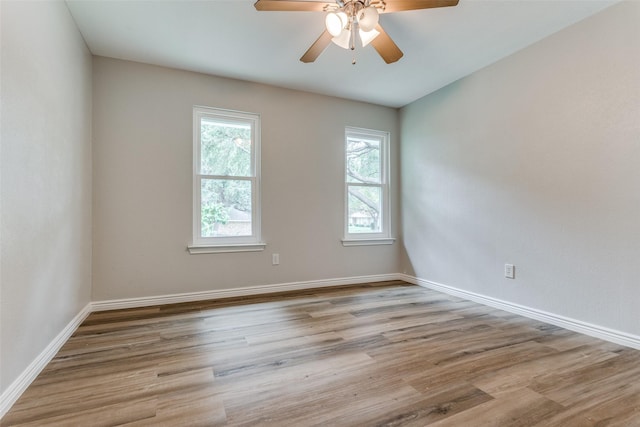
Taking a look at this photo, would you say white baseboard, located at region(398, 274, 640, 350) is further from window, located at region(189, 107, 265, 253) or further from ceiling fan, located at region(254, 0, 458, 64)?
ceiling fan, located at region(254, 0, 458, 64)

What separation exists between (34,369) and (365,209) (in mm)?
3370

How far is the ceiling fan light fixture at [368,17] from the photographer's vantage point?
1.73 meters

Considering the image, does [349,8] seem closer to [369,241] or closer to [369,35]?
[369,35]

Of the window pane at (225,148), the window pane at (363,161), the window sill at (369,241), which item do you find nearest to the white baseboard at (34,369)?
the window pane at (225,148)

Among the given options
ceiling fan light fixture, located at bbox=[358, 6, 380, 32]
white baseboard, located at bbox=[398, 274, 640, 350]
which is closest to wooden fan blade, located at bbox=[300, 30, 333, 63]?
ceiling fan light fixture, located at bbox=[358, 6, 380, 32]

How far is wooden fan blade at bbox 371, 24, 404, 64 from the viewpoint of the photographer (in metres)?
2.04

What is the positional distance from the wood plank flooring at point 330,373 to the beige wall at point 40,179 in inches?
12.3

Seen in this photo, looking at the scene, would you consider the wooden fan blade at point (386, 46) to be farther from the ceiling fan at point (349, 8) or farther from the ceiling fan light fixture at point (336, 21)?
the ceiling fan light fixture at point (336, 21)

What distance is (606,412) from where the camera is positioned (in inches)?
53.9

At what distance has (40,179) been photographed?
1773 millimetres

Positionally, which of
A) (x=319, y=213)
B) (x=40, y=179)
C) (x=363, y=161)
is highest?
(x=363, y=161)

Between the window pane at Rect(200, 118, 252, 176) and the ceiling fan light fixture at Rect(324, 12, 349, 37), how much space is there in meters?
1.83

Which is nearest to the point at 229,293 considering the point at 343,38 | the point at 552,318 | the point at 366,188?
the point at 366,188

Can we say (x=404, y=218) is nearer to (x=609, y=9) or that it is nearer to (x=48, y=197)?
(x=609, y=9)
